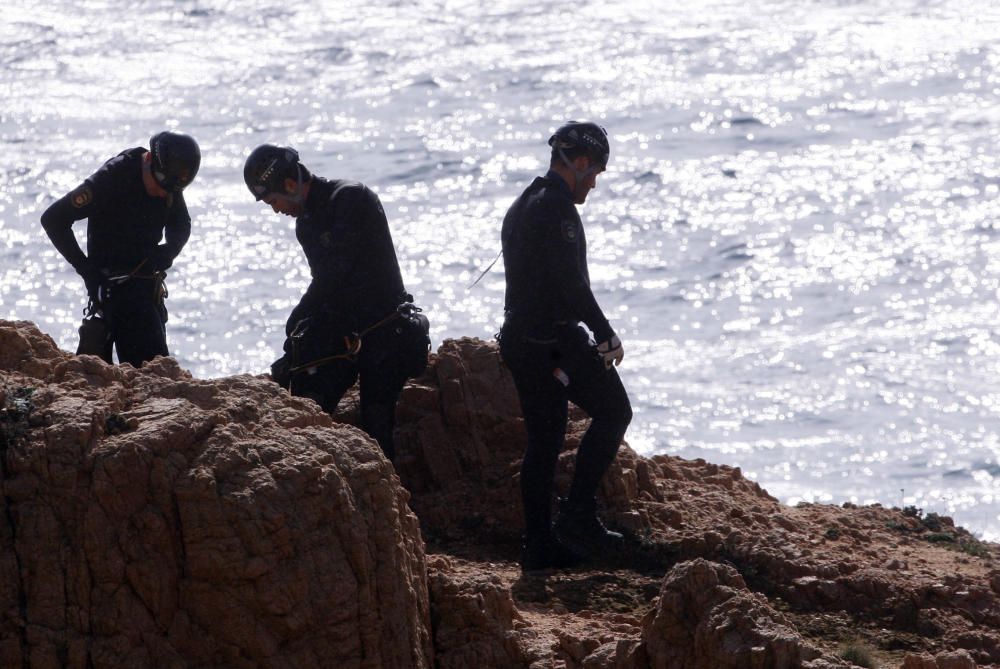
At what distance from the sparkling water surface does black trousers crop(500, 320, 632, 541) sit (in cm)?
1584

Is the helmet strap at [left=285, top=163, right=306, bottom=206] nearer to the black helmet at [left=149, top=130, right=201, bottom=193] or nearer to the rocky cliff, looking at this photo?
the black helmet at [left=149, top=130, right=201, bottom=193]

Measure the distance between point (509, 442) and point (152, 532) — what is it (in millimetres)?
4138

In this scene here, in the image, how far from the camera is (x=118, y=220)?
10422 millimetres

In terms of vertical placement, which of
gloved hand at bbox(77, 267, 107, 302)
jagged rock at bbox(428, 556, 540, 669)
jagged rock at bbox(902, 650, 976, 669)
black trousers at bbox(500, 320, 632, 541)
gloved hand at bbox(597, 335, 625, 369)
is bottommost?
jagged rock at bbox(902, 650, 976, 669)

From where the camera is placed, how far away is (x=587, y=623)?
8.51m

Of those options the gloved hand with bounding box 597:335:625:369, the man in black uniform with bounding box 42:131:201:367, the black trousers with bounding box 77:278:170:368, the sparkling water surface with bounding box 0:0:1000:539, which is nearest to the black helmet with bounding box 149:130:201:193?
the man in black uniform with bounding box 42:131:201:367

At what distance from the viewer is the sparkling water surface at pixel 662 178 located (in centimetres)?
2859

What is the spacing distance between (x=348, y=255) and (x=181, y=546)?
2885 millimetres

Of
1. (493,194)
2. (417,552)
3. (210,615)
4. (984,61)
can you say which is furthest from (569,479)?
(984,61)

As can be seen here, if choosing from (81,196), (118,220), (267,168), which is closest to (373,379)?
(267,168)

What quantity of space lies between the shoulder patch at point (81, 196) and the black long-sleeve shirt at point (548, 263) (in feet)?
7.76

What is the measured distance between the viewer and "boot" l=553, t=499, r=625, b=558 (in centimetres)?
966

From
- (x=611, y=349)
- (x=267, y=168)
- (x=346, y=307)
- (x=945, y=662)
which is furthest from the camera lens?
(x=346, y=307)

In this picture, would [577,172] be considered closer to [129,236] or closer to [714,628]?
[129,236]
